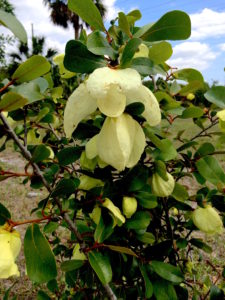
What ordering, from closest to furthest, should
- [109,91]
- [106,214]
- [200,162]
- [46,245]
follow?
[109,91] → [46,245] → [106,214] → [200,162]

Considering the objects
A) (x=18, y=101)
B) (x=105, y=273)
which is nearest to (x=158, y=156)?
(x=105, y=273)

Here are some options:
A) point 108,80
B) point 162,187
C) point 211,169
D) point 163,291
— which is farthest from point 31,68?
point 163,291

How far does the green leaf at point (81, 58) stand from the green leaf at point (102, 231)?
33 centimetres

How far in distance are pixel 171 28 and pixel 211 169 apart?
1.34ft

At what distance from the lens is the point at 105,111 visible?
47 cm

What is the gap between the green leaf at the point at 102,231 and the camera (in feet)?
2.28

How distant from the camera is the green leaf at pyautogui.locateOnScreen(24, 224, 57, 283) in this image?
1.87 ft

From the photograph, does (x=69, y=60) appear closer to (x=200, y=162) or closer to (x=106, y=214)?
(x=106, y=214)

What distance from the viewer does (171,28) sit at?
0.54m

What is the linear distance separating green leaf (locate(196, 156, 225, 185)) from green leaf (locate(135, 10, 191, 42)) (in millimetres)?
380

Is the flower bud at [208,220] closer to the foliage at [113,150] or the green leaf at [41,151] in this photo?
the foliage at [113,150]

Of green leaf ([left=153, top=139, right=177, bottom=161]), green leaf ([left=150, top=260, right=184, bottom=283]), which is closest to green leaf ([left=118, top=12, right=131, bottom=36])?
green leaf ([left=153, top=139, right=177, bottom=161])

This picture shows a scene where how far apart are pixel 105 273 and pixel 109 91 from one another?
39 centimetres

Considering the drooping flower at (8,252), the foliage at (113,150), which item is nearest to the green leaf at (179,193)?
the foliage at (113,150)
